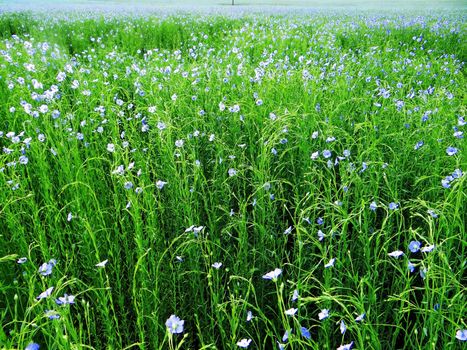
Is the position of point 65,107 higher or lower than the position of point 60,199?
higher

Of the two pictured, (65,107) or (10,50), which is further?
(10,50)

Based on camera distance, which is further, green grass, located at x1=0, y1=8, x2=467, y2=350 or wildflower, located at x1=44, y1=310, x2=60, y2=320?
green grass, located at x1=0, y1=8, x2=467, y2=350

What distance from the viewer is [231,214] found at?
1.86 meters

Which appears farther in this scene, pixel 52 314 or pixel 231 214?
pixel 231 214

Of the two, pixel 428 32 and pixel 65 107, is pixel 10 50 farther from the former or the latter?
pixel 428 32

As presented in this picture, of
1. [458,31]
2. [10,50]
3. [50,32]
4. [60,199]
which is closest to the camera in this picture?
[60,199]

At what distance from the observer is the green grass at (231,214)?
4.85 feet

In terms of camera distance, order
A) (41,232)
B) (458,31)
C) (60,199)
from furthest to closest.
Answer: (458,31) → (60,199) → (41,232)

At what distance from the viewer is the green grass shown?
58.2 inches

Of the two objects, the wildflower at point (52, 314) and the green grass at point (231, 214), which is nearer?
the wildflower at point (52, 314)

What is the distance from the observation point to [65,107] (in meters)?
3.15

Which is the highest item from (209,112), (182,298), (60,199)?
(209,112)

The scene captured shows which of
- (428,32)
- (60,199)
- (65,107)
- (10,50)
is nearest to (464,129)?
(60,199)

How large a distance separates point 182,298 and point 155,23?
34.1ft
